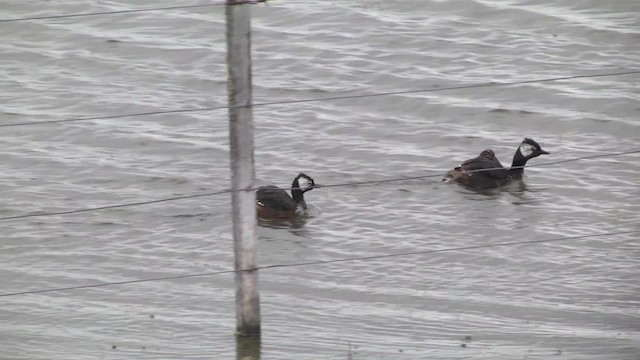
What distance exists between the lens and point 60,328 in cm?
702

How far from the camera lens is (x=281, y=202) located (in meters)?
10.1

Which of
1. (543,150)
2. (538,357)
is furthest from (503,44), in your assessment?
(538,357)

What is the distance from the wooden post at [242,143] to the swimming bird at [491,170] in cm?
437

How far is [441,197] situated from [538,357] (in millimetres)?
4235

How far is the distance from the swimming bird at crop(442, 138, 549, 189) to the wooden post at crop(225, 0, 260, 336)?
14.3 ft

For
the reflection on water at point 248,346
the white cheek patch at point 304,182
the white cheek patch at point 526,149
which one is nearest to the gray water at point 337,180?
the reflection on water at point 248,346

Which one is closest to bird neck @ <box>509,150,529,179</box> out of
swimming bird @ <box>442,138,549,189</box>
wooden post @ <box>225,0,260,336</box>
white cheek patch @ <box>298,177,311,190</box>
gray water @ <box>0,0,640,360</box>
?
swimming bird @ <box>442,138,549,189</box>

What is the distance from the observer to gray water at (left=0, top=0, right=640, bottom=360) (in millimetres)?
7094

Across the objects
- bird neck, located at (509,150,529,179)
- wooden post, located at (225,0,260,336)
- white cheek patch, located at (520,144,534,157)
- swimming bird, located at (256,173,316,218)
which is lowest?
swimming bird, located at (256,173,316,218)

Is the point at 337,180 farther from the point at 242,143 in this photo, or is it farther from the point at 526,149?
the point at 242,143

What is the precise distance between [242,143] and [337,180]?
4852 millimetres

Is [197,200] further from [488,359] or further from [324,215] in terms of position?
[488,359]

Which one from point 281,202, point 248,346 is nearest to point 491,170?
point 281,202

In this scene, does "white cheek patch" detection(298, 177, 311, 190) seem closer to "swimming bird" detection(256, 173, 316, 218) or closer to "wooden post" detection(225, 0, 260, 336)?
"swimming bird" detection(256, 173, 316, 218)
